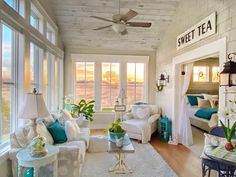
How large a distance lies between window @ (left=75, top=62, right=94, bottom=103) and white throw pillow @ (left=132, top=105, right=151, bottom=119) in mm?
1666

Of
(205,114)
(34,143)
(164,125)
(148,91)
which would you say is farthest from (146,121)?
(34,143)

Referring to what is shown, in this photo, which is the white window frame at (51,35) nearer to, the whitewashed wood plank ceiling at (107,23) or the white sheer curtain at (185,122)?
the whitewashed wood plank ceiling at (107,23)

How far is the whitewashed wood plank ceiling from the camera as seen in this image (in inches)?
191

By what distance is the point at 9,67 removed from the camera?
9.60ft

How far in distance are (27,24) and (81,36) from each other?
294cm

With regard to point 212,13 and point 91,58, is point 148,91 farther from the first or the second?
point 212,13

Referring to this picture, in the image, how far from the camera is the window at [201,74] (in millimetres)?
8602

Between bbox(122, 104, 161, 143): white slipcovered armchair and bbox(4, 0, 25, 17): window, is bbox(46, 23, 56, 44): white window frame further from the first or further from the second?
bbox(122, 104, 161, 143): white slipcovered armchair

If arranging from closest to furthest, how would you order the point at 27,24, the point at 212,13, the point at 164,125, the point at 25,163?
the point at 25,163 → the point at 27,24 → the point at 212,13 → the point at 164,125

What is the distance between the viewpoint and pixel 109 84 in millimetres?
6926

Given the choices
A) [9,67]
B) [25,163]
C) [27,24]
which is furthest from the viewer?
[27,24]

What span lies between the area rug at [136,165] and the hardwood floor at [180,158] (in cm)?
15

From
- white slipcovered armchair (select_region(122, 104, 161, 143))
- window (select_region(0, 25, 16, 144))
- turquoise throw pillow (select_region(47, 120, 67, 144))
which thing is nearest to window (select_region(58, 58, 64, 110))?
white slipcovered armchair (select_region(122, 104, 161, 143))

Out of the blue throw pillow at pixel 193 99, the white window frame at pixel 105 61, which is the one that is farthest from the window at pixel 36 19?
the blue throw pillow at pixel 193 99
